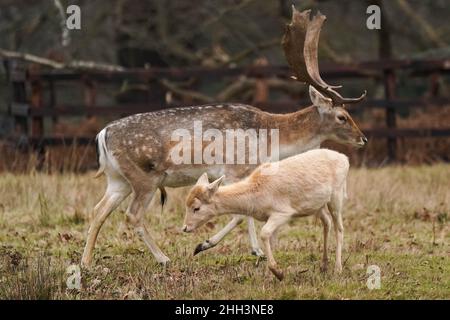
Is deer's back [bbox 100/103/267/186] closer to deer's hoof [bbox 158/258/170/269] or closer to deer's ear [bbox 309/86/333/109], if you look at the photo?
deer's hoof [bbox 158/258/170/269]

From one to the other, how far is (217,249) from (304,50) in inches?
89.2

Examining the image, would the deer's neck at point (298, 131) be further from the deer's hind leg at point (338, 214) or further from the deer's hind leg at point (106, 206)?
the deer's hind leg at point (106, 206)

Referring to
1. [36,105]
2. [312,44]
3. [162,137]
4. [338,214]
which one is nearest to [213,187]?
[338,214]

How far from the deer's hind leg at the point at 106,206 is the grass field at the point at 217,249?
0.57ft

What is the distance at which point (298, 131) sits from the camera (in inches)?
366

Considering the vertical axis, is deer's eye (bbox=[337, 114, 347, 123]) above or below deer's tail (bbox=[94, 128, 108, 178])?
above

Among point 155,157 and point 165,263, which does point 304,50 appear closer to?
point 155,157

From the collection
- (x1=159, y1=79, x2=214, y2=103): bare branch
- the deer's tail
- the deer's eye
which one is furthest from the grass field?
(x1=159, y1=79, x2=214, y2=103): bare branch

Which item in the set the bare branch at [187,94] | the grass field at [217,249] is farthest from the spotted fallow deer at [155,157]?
the bare branch at [187,94]

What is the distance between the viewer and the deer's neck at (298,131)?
9180 millimetres

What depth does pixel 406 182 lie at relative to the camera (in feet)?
40.7

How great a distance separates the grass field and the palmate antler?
5.07 feet

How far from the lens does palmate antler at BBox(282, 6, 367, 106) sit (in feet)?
31.0

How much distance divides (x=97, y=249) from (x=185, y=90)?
9.99 m
